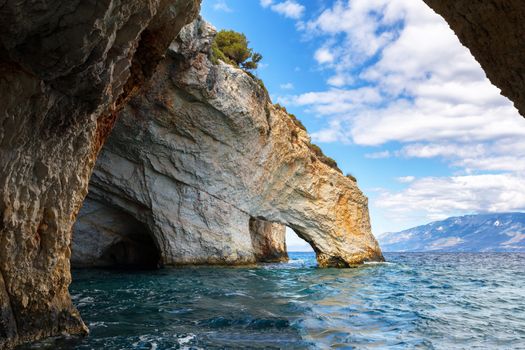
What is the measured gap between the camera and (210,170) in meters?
24.2

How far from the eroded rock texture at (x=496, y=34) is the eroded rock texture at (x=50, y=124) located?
148 inches

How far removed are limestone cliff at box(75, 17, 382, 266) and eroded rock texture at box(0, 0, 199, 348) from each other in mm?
10526

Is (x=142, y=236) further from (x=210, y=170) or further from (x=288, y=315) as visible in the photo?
(x=288, y=315)

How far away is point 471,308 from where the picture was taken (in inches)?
500

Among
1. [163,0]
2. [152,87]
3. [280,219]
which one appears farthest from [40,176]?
[280,219]

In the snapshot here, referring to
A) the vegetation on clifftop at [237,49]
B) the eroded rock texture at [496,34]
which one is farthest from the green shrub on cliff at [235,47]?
the eroded rock texture at [496,34]

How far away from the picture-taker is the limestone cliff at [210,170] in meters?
20.7

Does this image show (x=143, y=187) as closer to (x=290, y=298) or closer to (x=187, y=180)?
(x=187, y=180)

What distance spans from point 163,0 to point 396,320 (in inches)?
342

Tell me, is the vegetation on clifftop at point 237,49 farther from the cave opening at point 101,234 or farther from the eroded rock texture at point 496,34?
the eroded rock texture at point 496,34

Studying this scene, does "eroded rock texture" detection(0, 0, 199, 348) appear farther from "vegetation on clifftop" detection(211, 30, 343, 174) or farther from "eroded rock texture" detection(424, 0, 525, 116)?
"vegetation on clifftop" detection(211, 30, 343, 174)

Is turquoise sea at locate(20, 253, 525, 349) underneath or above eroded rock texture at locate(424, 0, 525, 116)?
underneath

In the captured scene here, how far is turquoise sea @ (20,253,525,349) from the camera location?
8.14 metres

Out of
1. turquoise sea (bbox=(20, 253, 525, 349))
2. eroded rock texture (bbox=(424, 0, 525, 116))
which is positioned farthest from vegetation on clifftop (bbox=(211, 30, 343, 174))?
eroded rock texture (bbox=(424, 0, 525, 116))
